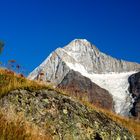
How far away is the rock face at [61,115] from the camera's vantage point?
12797 millimetres

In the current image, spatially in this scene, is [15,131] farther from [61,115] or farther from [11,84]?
[11,84]

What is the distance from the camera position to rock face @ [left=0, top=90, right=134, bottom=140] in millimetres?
12797

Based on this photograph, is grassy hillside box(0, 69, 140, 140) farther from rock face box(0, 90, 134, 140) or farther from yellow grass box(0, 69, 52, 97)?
rock face box(0, 90, 134, 140)

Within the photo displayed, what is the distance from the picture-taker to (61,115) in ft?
44.2

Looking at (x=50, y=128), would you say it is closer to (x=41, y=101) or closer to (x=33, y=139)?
(x=41, y=101)

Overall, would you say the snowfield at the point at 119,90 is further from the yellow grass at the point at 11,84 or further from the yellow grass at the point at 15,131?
the yellow grass at the point at 15,131

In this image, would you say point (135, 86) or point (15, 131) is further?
point (135, 86)

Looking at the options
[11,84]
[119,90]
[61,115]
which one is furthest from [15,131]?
[119,90]

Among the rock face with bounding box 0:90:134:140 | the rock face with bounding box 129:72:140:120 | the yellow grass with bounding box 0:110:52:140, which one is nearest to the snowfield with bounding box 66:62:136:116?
the rock face with bounding box 129:72:140:120

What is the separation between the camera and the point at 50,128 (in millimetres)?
12617

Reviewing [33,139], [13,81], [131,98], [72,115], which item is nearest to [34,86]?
[13,81]

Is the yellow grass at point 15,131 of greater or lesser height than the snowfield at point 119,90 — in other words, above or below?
below

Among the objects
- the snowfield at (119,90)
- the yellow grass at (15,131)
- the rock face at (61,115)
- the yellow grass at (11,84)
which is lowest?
the yellow grass at (15,131)

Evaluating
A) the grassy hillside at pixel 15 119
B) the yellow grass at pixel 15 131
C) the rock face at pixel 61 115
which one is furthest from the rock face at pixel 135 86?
the yellow grass at pixel 15 131
